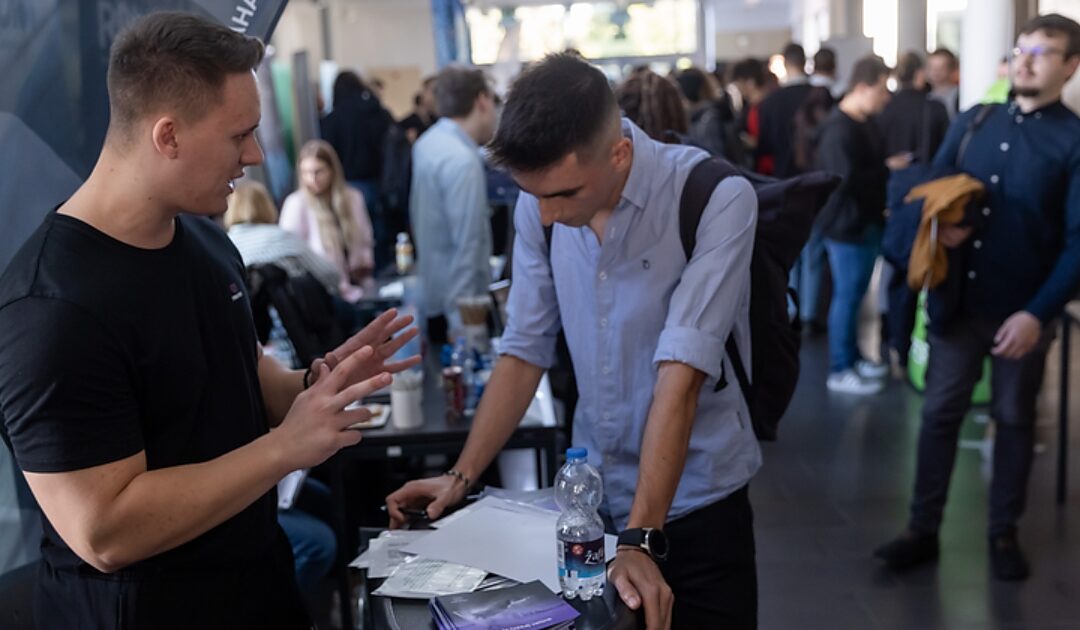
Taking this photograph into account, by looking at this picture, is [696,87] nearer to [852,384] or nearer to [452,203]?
[852,384]

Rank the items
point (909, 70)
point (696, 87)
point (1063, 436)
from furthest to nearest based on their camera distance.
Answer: point (909, 70) → point (696, 87) → point (1063, 436)

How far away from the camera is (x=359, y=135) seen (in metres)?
8.49

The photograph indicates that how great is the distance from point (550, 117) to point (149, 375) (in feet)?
2.29

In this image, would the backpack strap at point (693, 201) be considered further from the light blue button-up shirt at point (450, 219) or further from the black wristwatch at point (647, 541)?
the light blue button-up shirt at point (450, 219)

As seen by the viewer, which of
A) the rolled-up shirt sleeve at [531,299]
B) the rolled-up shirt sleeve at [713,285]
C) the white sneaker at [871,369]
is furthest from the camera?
the white sneaker at [871,369]

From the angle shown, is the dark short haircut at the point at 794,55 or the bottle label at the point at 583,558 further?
the dark short haircut at the point at 794,55

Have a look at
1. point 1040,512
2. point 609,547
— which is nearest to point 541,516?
point 609,547

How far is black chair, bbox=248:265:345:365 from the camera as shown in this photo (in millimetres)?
3480

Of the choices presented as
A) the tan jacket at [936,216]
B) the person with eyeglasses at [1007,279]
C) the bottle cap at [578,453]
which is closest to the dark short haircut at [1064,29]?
the person with eyeglasses at [1007,279]

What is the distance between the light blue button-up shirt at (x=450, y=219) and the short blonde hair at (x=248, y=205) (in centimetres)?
62

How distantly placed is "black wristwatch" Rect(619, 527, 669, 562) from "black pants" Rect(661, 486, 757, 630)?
237 millimetres

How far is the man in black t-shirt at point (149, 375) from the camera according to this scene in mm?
1328

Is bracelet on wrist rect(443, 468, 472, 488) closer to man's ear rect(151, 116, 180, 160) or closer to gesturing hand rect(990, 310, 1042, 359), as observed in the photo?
man's ear rect(151, 116, 180, 160)

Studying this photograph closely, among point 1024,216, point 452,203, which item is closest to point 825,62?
point 452,203
